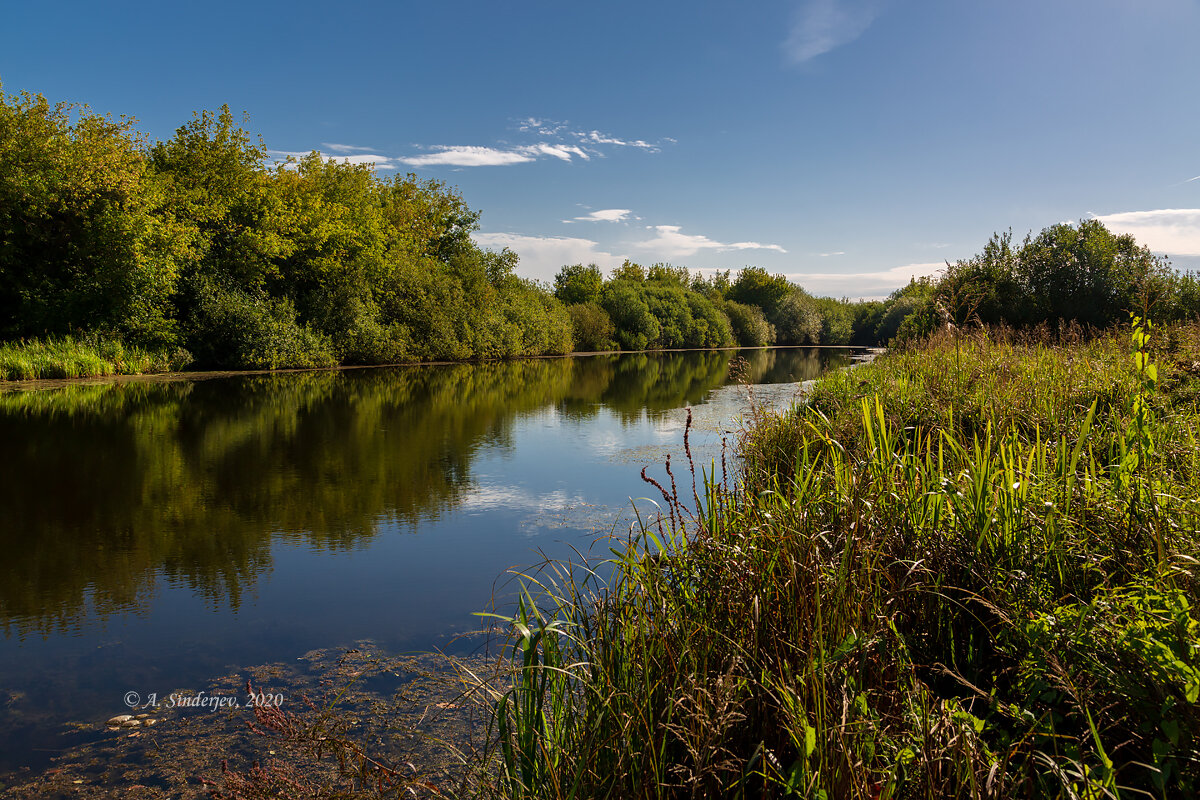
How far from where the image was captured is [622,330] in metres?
62.8

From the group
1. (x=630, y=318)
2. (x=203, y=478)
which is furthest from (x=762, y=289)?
(x=203, y=478)

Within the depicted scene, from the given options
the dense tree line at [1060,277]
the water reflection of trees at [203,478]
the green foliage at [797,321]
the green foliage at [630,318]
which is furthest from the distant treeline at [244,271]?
the green foliage at [797,321]

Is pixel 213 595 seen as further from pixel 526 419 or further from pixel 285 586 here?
pixel 526 419

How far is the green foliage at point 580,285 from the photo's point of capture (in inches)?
2820

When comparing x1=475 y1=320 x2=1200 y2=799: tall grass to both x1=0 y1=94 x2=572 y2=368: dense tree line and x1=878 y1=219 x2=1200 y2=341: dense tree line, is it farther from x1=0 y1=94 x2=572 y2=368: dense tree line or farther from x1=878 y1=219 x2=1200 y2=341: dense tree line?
x1=0 y1=94 x2=572 y2=368: dense tree line

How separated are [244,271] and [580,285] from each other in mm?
44980

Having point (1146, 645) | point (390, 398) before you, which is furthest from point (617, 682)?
point (390, 398)

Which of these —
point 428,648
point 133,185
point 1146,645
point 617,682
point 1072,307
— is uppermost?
point 133,185

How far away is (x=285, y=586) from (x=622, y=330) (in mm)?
57860

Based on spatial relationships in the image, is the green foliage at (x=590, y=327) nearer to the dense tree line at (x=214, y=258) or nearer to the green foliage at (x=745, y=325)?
the dense tree line at (x=214, y=258)

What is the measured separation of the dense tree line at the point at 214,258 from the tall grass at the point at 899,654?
2718 centimetres

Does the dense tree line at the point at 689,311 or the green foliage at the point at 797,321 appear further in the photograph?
the green foliage at the point at 797,321

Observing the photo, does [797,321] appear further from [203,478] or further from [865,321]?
[203,478]

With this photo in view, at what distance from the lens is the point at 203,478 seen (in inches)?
373
